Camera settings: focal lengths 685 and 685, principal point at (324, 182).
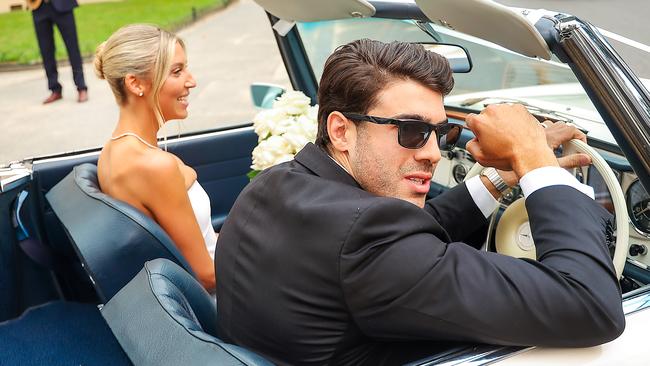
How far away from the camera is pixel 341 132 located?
5.17 feet

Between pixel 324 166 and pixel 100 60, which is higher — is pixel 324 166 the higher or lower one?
the higher one

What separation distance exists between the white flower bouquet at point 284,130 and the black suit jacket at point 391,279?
2.85 ft

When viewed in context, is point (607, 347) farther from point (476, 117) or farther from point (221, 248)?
point (221, 248)

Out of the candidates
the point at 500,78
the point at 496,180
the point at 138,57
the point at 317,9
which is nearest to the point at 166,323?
the point at 496,180

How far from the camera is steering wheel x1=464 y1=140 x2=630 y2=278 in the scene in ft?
5.30

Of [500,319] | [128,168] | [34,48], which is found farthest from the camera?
[34,48]

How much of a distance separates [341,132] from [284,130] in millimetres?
905

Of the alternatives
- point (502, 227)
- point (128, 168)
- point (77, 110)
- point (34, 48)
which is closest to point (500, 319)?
point (502, 227)

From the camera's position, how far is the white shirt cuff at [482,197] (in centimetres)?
192

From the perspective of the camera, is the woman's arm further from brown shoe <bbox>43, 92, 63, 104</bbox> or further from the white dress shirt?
brown shoe <bbox>43, 92, 63, 104</bbox>

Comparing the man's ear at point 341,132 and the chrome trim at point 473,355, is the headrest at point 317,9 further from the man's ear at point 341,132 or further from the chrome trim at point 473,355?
the chrome trim at point 473,355

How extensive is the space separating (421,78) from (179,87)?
1347 mm

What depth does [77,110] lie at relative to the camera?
8.16m

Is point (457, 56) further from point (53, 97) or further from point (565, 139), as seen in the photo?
point (53, 97)
